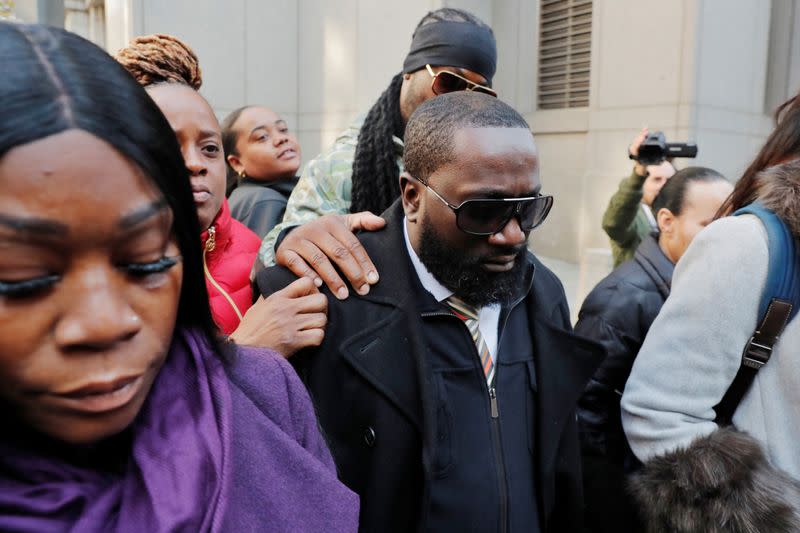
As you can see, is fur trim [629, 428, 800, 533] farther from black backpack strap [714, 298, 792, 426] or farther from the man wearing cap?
the man wearing cap

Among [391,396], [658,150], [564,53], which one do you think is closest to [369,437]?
[391,396]

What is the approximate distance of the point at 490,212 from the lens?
5.91 ft

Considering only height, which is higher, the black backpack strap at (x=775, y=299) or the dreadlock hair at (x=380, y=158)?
the dreadlock hair at (x=380, y=158)

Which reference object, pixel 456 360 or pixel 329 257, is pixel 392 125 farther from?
pixel 456 360

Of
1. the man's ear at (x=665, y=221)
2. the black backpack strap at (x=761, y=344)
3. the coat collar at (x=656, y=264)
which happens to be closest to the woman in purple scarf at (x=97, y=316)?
the black backpack strap at (x=761, y=344)

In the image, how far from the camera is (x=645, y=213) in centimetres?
445

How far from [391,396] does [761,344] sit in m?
1.05

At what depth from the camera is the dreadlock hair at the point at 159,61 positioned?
70.6 inches

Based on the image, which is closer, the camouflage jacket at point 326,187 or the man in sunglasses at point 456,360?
the man in sunglasses at point 456,360

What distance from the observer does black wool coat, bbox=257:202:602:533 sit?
5.74ft

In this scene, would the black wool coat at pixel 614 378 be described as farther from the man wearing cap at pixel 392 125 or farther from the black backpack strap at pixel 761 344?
the man wearing cap at pixel 392 125

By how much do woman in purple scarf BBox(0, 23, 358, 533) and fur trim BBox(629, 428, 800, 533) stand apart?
1337 mm

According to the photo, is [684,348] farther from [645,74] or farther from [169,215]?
[645,74]

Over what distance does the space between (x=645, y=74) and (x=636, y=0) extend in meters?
0.89
